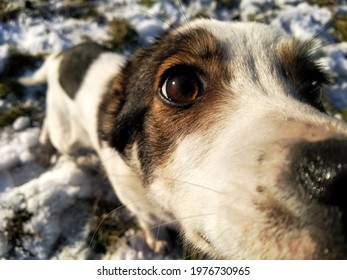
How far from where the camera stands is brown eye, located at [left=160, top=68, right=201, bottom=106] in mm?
2162

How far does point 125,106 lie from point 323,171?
162 cm

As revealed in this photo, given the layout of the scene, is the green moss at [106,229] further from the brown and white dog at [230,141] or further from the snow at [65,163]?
the brown and white dog at [230,141]

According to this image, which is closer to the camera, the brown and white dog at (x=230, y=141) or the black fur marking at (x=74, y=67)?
the brown and white dog at (x=230, y=141)

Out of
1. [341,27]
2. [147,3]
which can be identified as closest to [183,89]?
[147,3]

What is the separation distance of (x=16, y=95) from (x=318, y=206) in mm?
3815

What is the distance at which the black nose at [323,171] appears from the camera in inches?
55.2

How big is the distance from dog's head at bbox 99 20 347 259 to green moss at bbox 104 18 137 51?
2.21 metres

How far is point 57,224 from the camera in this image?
3.60 metres

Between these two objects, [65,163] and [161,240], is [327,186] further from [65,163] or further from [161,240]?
[65,163]

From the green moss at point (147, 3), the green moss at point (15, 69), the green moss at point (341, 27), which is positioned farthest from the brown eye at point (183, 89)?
the green moss at point (341, 27)

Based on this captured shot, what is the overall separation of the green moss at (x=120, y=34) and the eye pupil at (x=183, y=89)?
3024 millimetres

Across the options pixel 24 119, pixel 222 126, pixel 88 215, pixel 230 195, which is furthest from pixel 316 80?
pixel 24 119
